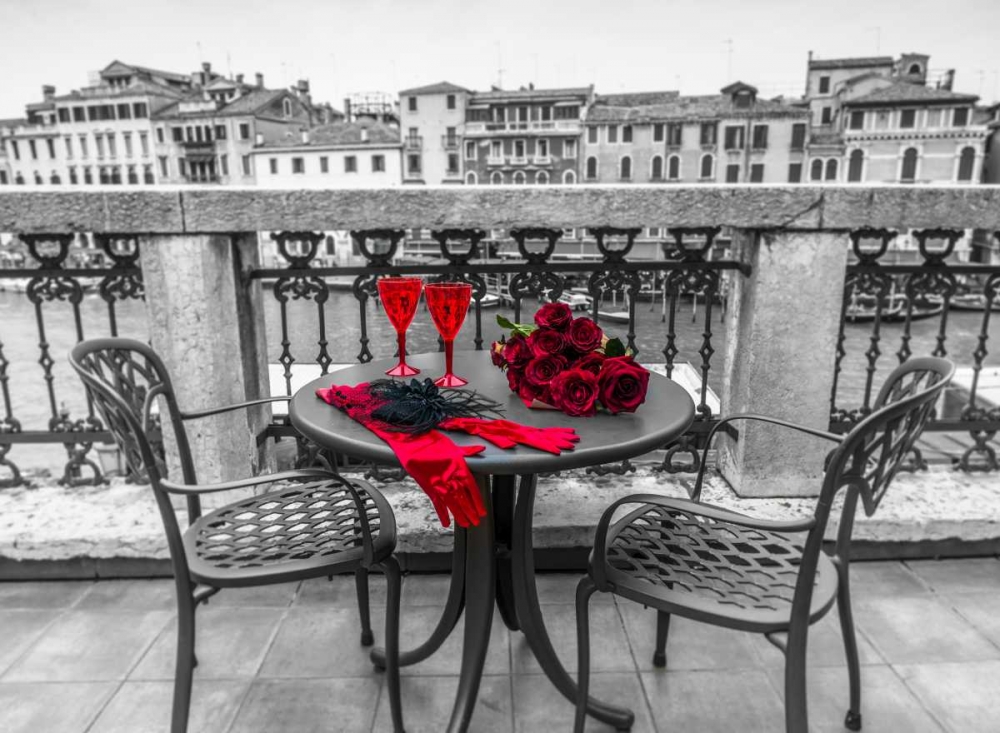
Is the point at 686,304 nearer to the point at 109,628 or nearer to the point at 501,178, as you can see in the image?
the point at 501,178

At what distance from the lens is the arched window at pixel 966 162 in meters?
34.2

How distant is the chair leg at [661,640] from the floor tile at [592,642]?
69 millimetres

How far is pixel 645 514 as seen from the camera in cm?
169

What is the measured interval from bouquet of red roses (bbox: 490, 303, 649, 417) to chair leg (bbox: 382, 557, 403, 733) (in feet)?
1.59

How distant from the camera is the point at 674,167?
38094 mm

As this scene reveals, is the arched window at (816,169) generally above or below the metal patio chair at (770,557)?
above

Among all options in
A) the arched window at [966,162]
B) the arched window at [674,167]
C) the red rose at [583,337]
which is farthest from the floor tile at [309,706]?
the arched window at [966,162]

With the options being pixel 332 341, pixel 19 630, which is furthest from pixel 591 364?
pixel 332 341

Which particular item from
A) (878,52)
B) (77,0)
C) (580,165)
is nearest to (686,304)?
(580,165)

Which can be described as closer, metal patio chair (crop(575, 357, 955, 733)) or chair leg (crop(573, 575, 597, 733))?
metal patio chair (crop(575, 357, 955, 733))

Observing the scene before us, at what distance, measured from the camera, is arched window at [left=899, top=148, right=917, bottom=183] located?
3494 cm

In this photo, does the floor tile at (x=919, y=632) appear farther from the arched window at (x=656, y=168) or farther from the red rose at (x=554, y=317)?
the arched window at (x=656, y=168)

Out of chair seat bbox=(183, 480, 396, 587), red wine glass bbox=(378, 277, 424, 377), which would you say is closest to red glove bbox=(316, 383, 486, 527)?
chair seat bbox=(183, 480, 396, 587)

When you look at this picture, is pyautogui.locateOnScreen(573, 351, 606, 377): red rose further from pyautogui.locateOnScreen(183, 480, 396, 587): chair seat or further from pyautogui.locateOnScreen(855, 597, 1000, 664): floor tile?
pyautogui.locateOnScreen(855, 597, 1000, 664): floor tile
